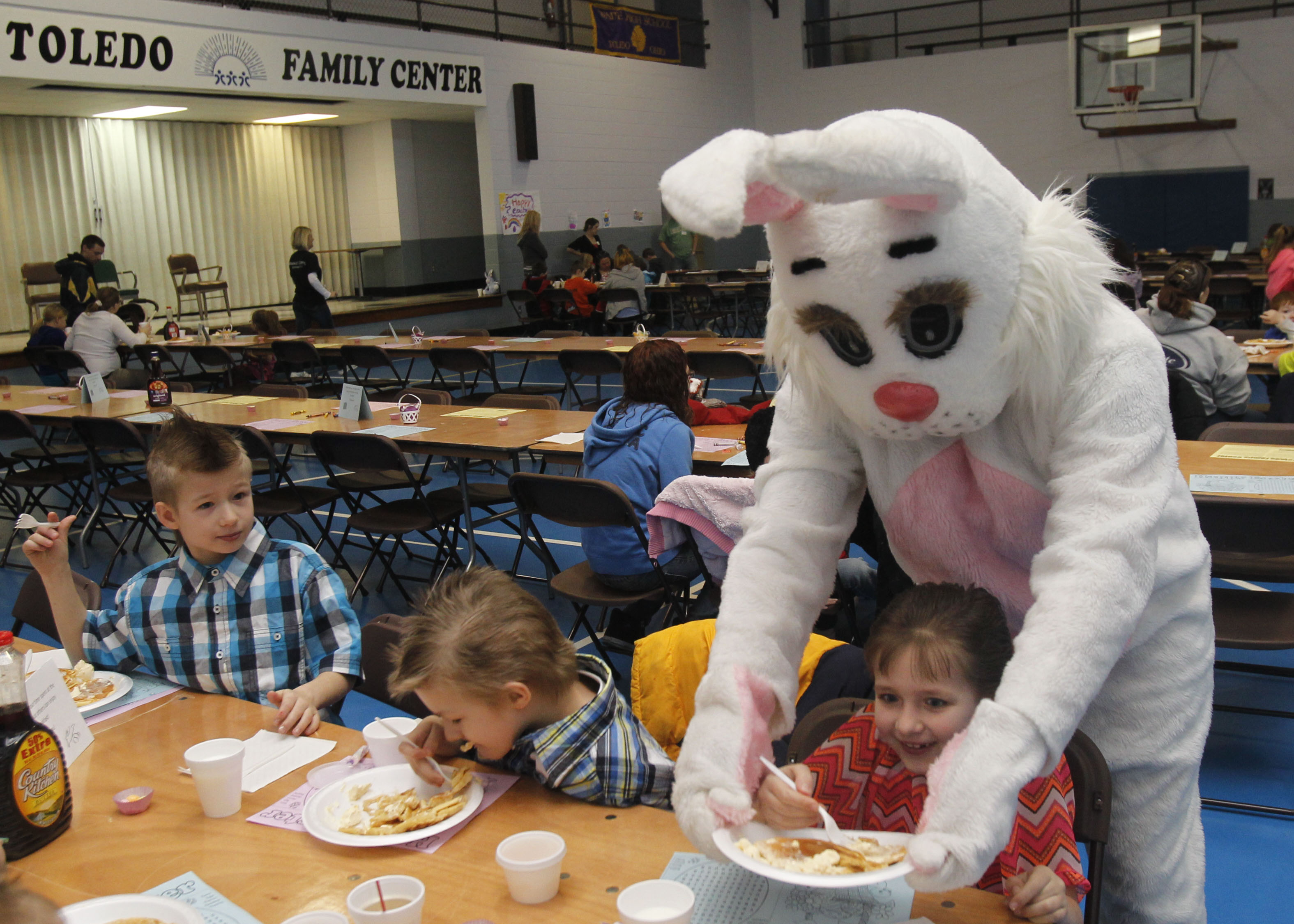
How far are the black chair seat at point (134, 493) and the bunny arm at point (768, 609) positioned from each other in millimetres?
4547

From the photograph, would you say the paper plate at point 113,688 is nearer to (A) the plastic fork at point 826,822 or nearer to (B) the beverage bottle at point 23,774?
(B) the beverage bottle at point 23,774

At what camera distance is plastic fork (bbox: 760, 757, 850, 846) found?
117cm

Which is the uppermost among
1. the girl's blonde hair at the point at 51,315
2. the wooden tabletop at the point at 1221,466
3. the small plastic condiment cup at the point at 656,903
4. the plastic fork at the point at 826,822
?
the girl's blonde hair at the point at 51,315

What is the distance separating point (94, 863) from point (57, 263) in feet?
32.7

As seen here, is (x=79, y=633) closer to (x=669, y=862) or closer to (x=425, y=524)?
(x=669, y=862)

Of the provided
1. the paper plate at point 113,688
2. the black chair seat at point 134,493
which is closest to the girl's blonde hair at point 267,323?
the black chair seat at point 134,493

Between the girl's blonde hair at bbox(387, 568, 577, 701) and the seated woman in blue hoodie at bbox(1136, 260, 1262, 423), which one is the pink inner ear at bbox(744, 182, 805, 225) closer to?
the girl's blonde hair at bbox(387, 568, 577, 701)

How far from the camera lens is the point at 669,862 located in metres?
1.35

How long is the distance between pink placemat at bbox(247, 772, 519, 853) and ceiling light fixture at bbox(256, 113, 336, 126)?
41.6 feet

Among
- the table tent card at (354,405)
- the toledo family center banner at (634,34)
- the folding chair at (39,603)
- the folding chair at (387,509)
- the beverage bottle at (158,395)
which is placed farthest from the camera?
the toledo family center banner at (634,34)

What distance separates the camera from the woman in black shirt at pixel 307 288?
406 inches

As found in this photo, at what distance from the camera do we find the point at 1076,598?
3.84 feet

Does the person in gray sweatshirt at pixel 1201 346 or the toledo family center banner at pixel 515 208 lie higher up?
the toledo family center banner at pixel 515 208

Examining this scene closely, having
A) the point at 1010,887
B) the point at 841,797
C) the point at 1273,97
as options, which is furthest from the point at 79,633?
the point at 1273,97
